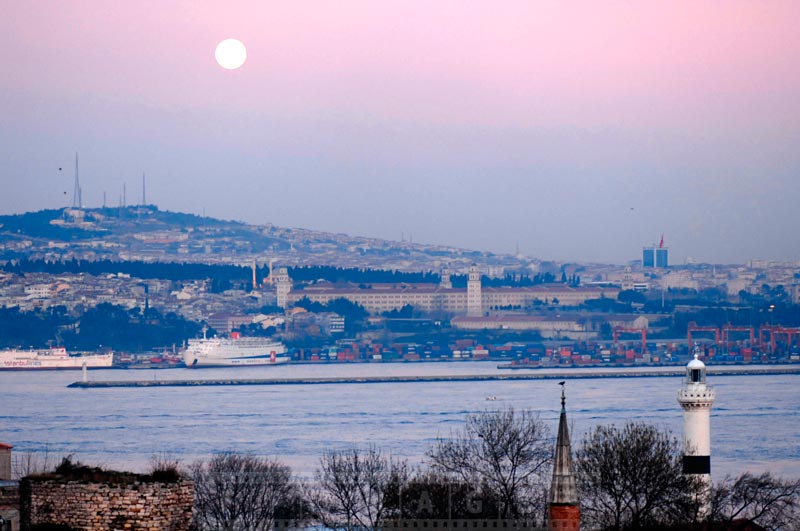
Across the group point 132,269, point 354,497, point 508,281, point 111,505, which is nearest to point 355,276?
point 508,281

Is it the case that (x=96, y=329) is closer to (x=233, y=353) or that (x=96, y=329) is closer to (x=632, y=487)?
(x=233, y=353)

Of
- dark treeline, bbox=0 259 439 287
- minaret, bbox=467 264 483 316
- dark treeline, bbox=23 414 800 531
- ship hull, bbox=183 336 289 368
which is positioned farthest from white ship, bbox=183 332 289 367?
dark treeline, bbox=23 414 800 531

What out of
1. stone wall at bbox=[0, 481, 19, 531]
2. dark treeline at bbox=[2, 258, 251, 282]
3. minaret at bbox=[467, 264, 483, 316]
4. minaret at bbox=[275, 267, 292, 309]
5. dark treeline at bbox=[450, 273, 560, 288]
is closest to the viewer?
stone wall at bbox=[0, 481, 19, 531]

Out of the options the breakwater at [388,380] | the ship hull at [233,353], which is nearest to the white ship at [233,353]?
the ship hull at [233,353]

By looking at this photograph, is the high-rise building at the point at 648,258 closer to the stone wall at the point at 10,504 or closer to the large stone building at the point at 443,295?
the large stone building at the point at 443,295

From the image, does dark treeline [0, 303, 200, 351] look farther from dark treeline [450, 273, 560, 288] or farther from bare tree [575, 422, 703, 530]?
bare tree [575, 422, 703, 530]
